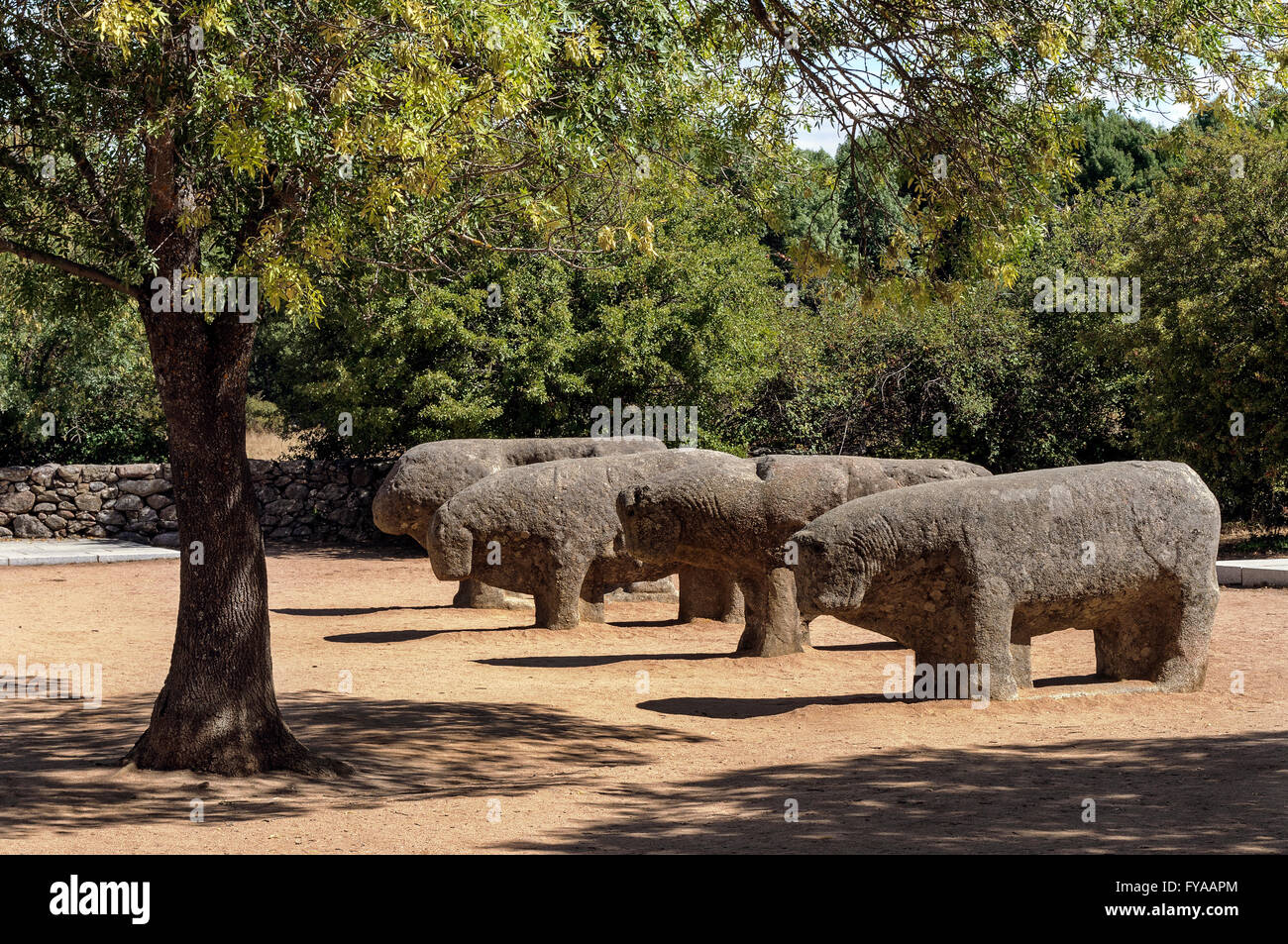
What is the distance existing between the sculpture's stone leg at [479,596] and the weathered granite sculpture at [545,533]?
6.55 feet

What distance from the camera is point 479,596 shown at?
17.5 metres

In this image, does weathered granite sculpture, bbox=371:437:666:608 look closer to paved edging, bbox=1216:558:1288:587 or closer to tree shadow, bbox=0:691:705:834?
tree shadow, bbox=0:691:705:834

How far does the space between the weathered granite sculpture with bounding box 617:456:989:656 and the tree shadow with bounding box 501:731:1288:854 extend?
382 centimetres

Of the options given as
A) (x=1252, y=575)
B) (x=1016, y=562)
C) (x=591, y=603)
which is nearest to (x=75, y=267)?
(x=1016, y=562)

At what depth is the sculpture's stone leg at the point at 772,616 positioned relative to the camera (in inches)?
523

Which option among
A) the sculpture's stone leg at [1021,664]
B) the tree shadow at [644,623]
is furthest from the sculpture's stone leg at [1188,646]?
the tree shadow at [644,623]

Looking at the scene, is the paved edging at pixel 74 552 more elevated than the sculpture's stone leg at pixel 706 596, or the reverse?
the paved edging at pixel 74 552

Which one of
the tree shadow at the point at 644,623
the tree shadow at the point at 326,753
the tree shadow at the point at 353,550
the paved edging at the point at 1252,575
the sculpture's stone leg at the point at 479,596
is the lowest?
the tree shadow at the point at 326,753

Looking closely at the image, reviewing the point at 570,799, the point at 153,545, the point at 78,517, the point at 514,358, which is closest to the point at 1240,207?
the point at 514,358

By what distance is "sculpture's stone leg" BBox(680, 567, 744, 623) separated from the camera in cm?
1609

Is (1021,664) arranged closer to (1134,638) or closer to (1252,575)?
(1134,638)

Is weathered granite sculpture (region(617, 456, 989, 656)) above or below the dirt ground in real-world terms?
above

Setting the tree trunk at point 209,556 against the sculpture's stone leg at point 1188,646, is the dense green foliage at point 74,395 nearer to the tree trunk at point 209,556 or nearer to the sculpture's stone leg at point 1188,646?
the tree trunk at point 209,556

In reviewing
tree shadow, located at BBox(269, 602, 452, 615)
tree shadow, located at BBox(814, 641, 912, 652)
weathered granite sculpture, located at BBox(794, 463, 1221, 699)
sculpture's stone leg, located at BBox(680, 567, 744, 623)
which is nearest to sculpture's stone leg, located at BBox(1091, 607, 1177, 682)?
weathered granite sculpture, located at BBox(794, 463, 1221, 699)
